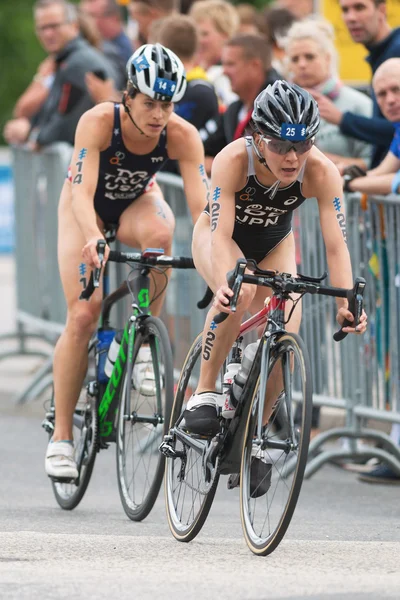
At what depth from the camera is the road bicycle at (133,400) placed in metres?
6.78

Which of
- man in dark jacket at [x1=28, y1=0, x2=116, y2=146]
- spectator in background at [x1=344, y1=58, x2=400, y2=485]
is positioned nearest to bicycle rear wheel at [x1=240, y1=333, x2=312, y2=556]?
spectator in background at [x1=344, y1=58, x2=400, y2=485]

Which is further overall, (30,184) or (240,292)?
(30,184)

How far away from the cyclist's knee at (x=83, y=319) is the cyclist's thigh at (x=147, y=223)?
408 mm

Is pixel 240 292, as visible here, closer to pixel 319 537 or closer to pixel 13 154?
pixel 319 537

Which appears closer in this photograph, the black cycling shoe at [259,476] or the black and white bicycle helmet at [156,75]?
the black cycling shoe at [259,476]

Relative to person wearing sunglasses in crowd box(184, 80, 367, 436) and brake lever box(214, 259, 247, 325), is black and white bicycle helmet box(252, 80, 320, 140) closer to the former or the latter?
person wearing sunglasses in crowd box(184, 80, 367, 436)

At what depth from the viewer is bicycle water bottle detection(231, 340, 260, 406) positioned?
6051 mm

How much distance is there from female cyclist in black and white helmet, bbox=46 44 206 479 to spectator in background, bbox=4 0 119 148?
433 cm

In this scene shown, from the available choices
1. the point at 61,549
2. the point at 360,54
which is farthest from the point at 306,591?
the point at 360,54

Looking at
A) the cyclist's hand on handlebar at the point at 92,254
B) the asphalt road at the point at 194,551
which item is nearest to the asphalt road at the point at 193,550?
the asphalt road at the point at 194,551

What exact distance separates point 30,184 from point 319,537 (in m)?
6.46

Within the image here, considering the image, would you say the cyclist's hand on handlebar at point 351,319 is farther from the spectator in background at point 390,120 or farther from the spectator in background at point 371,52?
the spectator in background at point 371,52

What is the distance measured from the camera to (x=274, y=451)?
5.90 metres

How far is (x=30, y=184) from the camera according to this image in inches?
485
